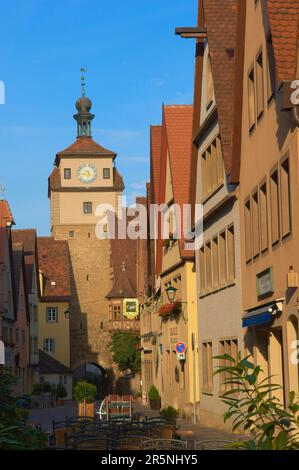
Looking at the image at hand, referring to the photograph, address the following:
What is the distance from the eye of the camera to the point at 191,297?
108 ft

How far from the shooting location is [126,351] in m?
72.6

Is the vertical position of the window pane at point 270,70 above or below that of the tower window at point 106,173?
below

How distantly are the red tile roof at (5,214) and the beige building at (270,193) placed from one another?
3512 centimetres

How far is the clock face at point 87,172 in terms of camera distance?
300 feet

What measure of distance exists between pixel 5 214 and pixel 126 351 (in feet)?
61.4

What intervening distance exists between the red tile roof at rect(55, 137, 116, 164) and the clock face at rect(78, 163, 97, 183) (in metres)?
1.07

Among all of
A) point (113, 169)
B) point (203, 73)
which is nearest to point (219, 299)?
point (203, 73)

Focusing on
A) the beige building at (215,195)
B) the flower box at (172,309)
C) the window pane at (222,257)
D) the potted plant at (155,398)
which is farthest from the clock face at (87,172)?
the window pane at (222,257)

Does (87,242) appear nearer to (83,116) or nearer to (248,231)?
(83,116)

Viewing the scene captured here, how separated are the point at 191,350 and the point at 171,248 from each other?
495 cm

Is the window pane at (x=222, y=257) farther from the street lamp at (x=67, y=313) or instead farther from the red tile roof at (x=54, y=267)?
the red tile roof at (x=54, y=267)

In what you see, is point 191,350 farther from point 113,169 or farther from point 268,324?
point 113,169

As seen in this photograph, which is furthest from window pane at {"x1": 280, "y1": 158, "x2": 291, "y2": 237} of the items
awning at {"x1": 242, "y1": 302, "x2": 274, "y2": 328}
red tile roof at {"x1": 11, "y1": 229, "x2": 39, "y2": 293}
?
red tile roof at {"x1": 11, "y1": 229, "x2": 39, "y2": 293}

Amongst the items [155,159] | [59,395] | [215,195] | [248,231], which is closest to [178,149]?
[155,159]
